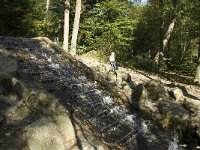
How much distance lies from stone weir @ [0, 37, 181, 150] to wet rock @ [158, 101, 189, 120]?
43.1 inches

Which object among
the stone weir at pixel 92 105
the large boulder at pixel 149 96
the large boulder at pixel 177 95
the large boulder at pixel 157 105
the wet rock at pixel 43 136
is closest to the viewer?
the wet rock at pixel 43 136

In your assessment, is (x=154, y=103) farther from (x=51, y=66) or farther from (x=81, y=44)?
(x=81, y=44)

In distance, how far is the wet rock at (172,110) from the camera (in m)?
13.2

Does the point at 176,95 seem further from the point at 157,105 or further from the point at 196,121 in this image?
the point at 196,121

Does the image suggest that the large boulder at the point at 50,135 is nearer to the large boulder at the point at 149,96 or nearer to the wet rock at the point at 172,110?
the large boulder at the point at 149,96

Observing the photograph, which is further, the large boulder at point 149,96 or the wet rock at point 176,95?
the wet rock at point 176,95

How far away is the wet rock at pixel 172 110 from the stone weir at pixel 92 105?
109 cm

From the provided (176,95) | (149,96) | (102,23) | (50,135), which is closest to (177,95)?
(176,95)

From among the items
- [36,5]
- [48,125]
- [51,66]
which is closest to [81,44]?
[36,5]

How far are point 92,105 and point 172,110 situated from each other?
3532mm

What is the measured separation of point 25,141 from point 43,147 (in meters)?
0.47

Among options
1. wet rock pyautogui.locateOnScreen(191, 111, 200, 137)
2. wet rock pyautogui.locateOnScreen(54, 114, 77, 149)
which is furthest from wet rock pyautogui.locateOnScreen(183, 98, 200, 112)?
wet rock pyautogui.locateOnScreen(54, 114, 77, 149)

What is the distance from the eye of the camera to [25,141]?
24.5 feet

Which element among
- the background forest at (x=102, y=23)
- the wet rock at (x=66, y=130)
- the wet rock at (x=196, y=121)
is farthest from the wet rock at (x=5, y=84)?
the background forest at (x=102, y=23)
